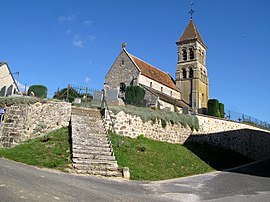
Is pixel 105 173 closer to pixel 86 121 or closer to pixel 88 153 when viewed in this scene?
pixel 88 153

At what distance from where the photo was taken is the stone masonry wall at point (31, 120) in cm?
1513

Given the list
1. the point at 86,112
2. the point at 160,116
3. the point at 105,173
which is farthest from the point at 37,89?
the point at 105,173

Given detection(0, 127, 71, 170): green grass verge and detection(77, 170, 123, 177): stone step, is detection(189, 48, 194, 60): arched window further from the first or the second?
detection(77, 170, 123, 177): stone step

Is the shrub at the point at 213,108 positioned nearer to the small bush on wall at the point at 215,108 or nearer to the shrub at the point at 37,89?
the small bush on wall at the point at 215,108

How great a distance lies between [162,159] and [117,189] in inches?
263

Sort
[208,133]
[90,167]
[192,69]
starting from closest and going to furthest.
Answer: [90,167], [208,133], [192,69]

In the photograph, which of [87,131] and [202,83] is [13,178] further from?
[202,83]

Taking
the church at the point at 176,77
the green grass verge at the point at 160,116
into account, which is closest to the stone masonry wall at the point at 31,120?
the green grass verge at the point at 160,116

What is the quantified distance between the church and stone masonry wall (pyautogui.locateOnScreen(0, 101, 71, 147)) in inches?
547

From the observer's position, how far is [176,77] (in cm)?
4481

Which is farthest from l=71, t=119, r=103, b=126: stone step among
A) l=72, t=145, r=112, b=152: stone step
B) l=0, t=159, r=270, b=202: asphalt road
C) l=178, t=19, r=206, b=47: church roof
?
l=178, t=19, r=206, b=47: church roof

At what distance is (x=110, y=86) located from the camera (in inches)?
1409

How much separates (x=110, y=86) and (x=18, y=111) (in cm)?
2054

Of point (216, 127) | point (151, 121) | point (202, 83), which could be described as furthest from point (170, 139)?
point (202, 83)
